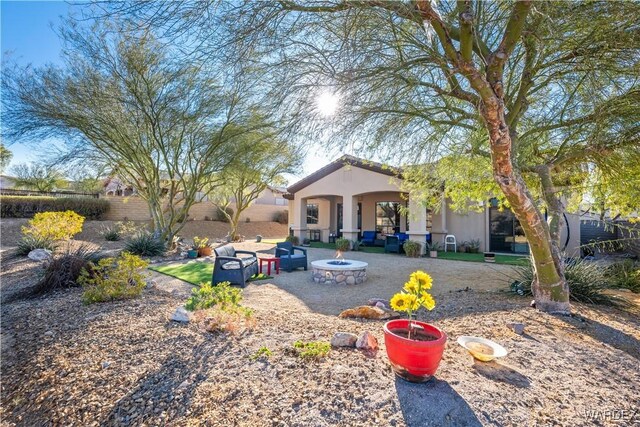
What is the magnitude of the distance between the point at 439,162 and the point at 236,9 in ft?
19.0

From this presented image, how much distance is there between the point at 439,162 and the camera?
7438mm

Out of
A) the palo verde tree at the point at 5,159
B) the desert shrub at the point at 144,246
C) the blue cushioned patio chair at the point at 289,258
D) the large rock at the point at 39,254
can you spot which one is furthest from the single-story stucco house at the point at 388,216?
the palo verde tree at the point at 5,159

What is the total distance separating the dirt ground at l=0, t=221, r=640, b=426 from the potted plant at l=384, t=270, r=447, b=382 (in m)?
0.13

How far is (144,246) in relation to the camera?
1177 centimetres

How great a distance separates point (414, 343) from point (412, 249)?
35.7ft

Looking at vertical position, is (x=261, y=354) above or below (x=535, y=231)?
below

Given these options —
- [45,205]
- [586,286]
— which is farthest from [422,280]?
[45,205]

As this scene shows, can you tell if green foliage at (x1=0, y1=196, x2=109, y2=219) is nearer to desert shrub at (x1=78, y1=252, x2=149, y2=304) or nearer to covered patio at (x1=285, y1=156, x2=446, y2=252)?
covered patio at (x1=285, y1=156, x2=446, y2=252)

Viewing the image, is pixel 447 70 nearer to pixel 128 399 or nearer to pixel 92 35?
pixel 128 399

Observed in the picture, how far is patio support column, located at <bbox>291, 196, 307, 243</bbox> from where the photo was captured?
1770 cm

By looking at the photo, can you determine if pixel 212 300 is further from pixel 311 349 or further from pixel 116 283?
pixel 116 283

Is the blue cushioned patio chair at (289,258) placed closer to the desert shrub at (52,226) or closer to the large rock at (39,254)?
the large rock at (39,254)

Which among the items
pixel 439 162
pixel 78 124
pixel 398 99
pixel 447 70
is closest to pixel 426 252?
pixel 439 162

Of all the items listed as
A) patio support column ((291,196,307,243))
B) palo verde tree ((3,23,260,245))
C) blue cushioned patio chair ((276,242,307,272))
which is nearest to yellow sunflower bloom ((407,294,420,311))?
blue cushioned patio chair ((276,242,307,272))
